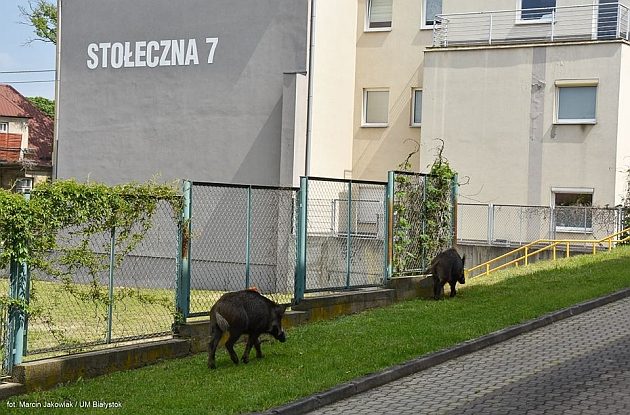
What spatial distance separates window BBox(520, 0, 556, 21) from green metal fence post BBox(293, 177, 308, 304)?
16.3m

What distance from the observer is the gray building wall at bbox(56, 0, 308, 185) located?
30047mm

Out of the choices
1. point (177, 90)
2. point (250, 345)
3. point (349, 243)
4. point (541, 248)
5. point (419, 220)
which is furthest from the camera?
point (177, 90)

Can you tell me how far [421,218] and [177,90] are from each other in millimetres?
15392

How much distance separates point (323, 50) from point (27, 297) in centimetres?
2027

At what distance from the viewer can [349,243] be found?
54.4 feet

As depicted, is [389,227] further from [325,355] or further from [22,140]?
A: [22,140]

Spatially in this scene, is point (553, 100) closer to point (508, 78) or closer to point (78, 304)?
point (508, 78)

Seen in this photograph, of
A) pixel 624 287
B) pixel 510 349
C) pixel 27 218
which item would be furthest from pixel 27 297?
pixel 624 287

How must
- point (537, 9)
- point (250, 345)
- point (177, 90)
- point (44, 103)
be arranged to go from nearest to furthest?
point (250, 345), point (537, 9), point (177, 90), point (44, 103)

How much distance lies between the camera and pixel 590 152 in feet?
91.6

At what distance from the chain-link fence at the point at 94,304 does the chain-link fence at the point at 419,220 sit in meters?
4.96

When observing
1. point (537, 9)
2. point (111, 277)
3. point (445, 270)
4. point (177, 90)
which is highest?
point (537, 9)

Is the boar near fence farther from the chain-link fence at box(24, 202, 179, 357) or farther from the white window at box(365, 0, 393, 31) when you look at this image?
the white window at box(365, 0, 393, 31)

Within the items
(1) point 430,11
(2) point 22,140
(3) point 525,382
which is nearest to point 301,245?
(3) point 525,382
